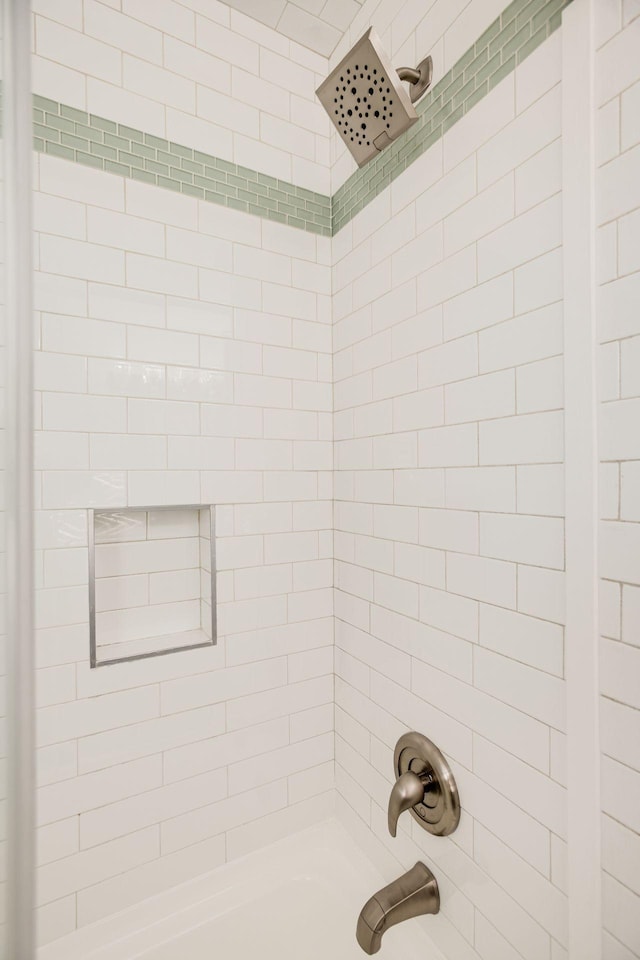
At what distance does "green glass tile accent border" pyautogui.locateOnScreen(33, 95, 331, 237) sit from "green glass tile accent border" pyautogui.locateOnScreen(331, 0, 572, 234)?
0.72 ft

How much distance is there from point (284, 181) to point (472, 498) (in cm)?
112

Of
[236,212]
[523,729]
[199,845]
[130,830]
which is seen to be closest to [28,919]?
[523,729]

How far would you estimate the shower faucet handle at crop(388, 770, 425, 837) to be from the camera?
37.9 inches

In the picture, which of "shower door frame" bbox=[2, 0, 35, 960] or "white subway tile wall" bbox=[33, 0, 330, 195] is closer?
"shower door frame" bbox=[2, 0, 35, 960]

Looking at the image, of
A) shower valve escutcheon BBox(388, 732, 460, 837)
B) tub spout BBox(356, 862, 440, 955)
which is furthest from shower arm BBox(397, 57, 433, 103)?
tub spout BBox(356, 862, 440, 955)

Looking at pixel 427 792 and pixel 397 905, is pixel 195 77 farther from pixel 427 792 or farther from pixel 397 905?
pixel 397 905

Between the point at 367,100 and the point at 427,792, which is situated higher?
the point at 367,100

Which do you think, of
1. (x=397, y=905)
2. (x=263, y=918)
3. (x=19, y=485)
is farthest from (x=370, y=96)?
(x=263, y=918)

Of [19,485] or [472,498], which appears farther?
[472,498]

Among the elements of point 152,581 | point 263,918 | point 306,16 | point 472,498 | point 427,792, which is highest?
point 306,16

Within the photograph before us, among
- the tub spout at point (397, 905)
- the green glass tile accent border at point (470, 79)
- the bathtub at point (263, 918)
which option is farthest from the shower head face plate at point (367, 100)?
the bathtub at point (263, 918)

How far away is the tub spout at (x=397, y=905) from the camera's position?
0.91 meters

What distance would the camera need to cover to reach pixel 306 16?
50.5 inches

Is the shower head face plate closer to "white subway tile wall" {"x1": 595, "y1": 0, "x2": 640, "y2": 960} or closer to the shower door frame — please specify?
"white subway tile wall" {"x1": 595, "y1": 0, "x2": 640, "y2": 960}
